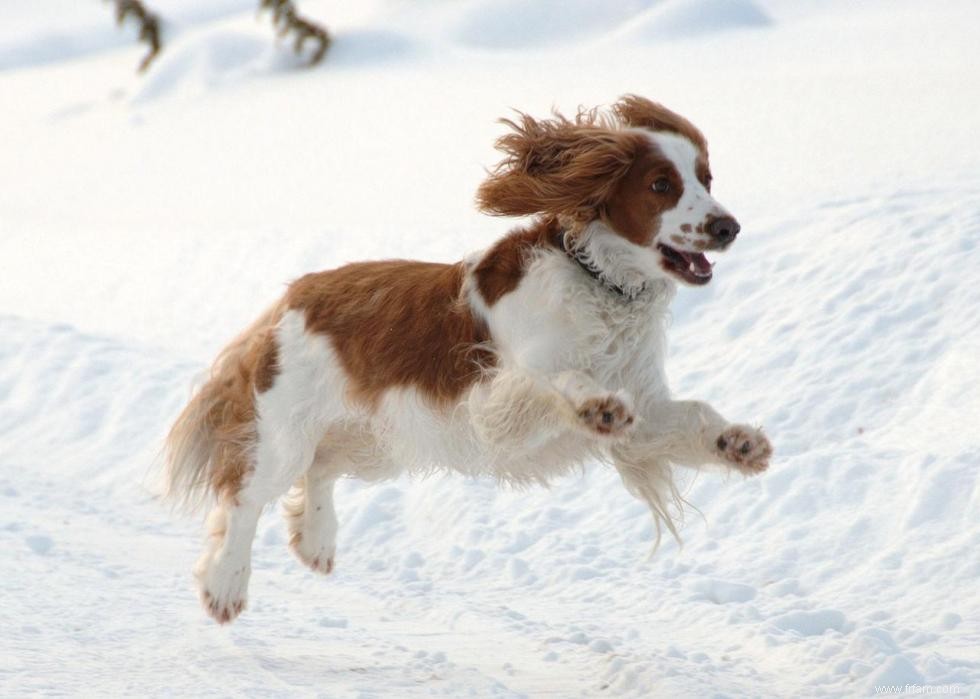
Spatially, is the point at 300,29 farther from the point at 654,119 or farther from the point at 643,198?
the point at 643,198

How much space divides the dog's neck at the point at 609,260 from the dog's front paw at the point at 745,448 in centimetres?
53

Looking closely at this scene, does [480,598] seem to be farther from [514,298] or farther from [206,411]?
[514,298]

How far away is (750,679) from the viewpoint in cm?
450

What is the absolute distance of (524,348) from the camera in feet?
14.2

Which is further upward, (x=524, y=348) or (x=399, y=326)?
(x=524, y=348)

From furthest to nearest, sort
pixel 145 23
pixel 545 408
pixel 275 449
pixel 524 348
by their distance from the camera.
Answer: pixel 145 23, pixel 275 449, pixel 524 348, pixel 545 408

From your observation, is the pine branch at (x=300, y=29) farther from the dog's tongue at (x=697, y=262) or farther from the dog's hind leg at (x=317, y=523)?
the dog's tongue at (x=697, y=262)

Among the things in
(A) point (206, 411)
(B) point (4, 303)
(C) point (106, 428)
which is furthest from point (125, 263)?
(A) point (206, 411)

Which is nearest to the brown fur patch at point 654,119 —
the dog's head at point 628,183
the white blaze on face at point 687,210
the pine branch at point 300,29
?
the dog's head at point 628,183

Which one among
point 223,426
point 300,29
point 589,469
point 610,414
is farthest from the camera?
point 300,29

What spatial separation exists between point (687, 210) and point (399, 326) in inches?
40.7

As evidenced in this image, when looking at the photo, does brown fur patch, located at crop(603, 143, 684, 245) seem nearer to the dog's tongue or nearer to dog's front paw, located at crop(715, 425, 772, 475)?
the dog's tongue

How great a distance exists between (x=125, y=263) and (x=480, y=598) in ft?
24.2

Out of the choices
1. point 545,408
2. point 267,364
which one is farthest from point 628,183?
point 267,364
